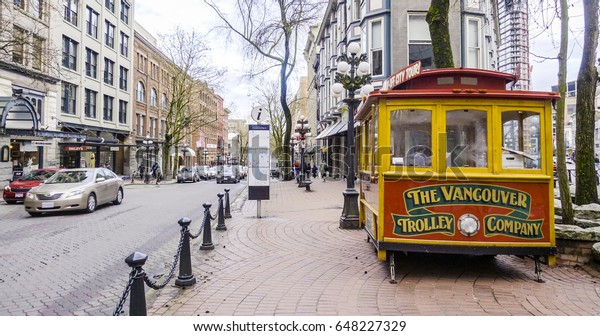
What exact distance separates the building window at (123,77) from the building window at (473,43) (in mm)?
31272

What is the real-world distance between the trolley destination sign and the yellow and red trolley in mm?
13

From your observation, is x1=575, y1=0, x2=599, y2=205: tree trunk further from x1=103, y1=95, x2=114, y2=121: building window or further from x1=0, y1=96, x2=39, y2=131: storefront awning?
x1=103, y1=95, x2=114, y2=121: building window

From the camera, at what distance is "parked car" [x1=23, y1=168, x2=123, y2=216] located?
11.9m

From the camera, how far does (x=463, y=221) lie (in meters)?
5.21

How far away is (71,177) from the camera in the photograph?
44.4 ft

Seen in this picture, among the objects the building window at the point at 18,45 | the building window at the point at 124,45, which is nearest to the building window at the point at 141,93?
the building window at the point at 124,45

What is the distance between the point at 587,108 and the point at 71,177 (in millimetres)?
14372

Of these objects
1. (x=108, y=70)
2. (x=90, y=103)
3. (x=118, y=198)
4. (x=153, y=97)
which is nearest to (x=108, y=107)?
(x=90, y=103)

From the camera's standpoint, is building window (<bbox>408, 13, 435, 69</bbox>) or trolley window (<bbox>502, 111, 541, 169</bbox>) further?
building window (<bbox>408, 13, 435, 69</bbox>)

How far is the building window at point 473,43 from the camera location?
71.8ft

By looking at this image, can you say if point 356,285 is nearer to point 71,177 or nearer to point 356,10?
point 71,177

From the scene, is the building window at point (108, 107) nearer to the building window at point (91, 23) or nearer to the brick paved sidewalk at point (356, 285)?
the building window at point (91, 23)

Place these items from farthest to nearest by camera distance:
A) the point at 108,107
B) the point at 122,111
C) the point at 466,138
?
1. the point at 122,111
2. the point at 108,107
3. the point at 466,138

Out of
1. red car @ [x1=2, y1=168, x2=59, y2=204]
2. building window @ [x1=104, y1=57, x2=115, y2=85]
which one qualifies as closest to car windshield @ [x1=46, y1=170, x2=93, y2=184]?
red car @ [x1=2, y1=168, x2=59, y2=204]
